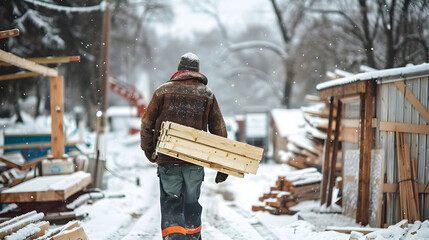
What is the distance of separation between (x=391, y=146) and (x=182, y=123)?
365 cm

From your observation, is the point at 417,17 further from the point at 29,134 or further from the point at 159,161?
the point at 29,134

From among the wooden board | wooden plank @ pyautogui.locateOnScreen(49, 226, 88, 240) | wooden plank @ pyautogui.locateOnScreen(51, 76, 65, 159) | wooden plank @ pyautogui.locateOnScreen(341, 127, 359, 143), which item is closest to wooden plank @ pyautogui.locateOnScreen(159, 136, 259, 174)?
wooden plank @ pyautogui.locateOnScreen(49, 226, 88, 240)

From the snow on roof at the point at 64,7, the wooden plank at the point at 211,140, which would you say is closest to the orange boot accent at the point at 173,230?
the wooden plank at the point at 211,140

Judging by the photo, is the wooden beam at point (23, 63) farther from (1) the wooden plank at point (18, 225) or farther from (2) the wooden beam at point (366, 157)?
(2) the wooden beam at point (366, 157)

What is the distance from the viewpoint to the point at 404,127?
19.0ft

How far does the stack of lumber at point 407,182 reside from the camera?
5.58 m

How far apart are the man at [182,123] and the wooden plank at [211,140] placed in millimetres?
346

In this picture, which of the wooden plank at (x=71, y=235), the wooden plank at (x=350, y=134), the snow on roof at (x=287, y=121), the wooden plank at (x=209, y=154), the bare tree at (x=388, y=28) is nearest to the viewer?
the wooden plank at (x=209, y=154)

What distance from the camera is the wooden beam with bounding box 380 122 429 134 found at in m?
5.53

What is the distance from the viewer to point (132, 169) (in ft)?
49.0

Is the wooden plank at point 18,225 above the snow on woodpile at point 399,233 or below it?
above

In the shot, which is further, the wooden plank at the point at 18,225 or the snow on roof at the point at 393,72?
the snow on roof at the point at 393,72

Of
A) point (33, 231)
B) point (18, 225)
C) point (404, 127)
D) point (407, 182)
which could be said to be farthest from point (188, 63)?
point (407, 182)

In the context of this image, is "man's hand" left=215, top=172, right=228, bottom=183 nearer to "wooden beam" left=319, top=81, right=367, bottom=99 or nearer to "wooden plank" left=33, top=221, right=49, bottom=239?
"wooden plank" left=33, top=221, right=49, bottom=239
